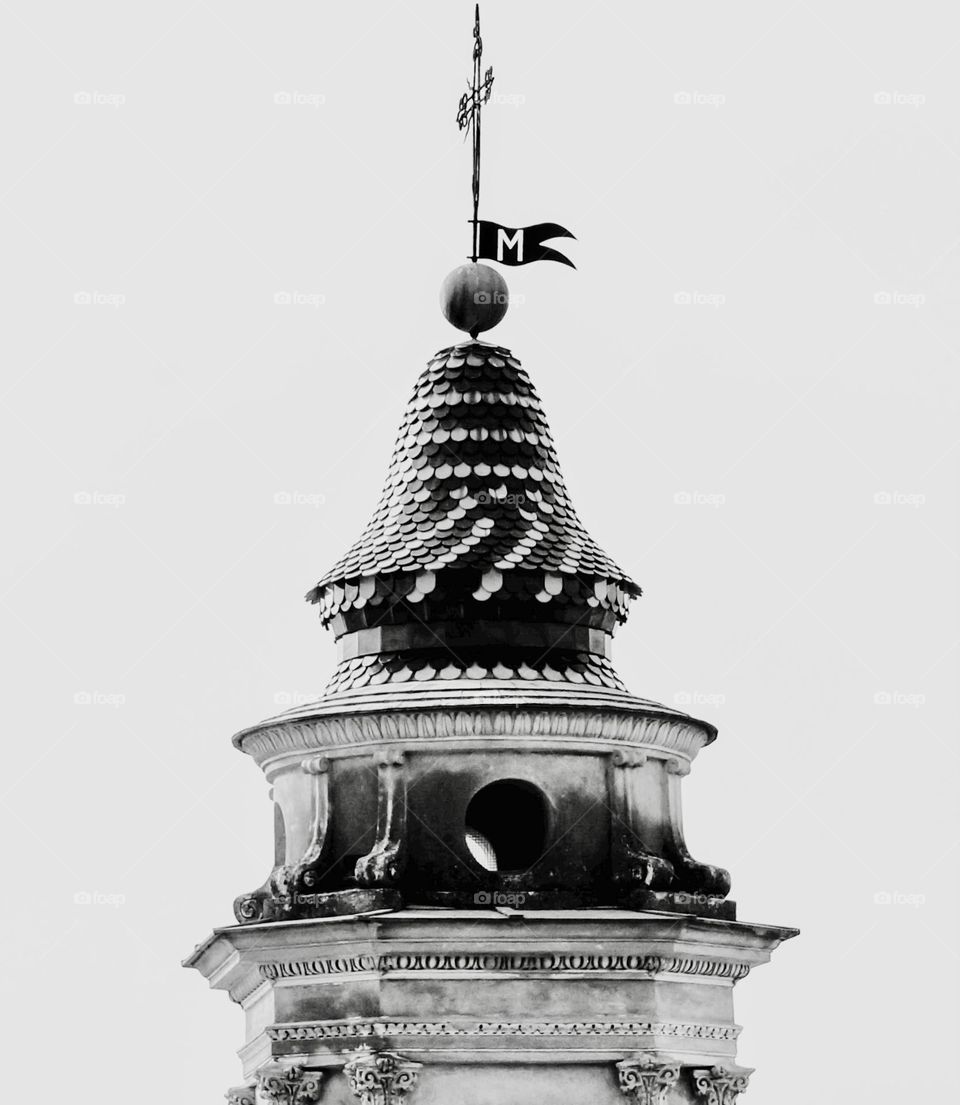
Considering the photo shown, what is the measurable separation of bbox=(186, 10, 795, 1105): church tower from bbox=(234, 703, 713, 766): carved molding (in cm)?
3

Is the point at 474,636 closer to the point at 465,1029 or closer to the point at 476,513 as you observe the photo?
the point at 476,513

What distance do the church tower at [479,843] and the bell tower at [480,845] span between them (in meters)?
0.04

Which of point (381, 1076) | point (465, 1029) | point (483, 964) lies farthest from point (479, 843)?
point (381, 1076)

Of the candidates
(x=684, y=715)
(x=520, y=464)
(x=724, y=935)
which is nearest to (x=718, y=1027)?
(x=724, y=935)

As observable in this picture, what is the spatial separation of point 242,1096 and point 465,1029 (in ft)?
13.5

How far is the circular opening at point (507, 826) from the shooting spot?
38969mm

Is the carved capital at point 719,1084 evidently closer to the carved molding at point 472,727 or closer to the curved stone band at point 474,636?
the carved molding at point 472,727

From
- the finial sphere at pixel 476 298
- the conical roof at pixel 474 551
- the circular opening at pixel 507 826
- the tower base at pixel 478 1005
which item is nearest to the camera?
the tower base at pixel 478 1005

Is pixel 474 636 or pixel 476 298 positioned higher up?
pixel 476 298

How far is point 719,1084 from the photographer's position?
3891 centimetres

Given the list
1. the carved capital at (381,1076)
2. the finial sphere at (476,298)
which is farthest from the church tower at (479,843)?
the finial sphere at (476,298)

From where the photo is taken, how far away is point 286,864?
3966 cm

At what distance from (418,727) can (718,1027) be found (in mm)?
5249

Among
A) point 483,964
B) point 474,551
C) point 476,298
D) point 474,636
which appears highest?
point 476,298
